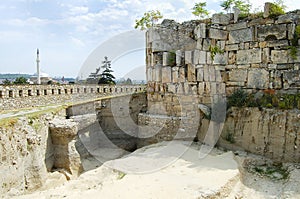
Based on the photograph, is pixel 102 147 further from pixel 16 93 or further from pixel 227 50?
pixel 227 50

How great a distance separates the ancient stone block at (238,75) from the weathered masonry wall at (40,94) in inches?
343

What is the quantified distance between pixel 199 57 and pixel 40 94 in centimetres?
802

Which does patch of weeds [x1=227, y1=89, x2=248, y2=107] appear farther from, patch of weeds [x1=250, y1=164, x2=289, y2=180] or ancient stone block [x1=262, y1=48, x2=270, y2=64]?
patch of weeds [x1=250, y1=164, x2=289, y2=180]

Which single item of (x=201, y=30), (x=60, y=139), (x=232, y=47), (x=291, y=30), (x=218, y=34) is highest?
(x=201, y=30)

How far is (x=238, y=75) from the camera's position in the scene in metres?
8.31

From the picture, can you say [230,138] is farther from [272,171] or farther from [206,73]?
[206,73]

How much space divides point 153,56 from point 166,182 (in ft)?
16.2

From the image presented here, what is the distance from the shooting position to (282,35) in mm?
7445

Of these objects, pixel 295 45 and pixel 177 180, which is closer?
pixel 177 180

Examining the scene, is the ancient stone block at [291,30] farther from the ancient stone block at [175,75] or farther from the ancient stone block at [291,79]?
the ancient stone block at [175,75]

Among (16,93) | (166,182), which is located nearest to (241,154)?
(166,182)

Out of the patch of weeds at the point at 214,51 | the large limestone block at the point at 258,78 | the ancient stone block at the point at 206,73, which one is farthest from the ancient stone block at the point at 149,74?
the large limestone block at the point at 258,78

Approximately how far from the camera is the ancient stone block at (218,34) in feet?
27.1

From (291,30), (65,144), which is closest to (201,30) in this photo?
(291,30)
